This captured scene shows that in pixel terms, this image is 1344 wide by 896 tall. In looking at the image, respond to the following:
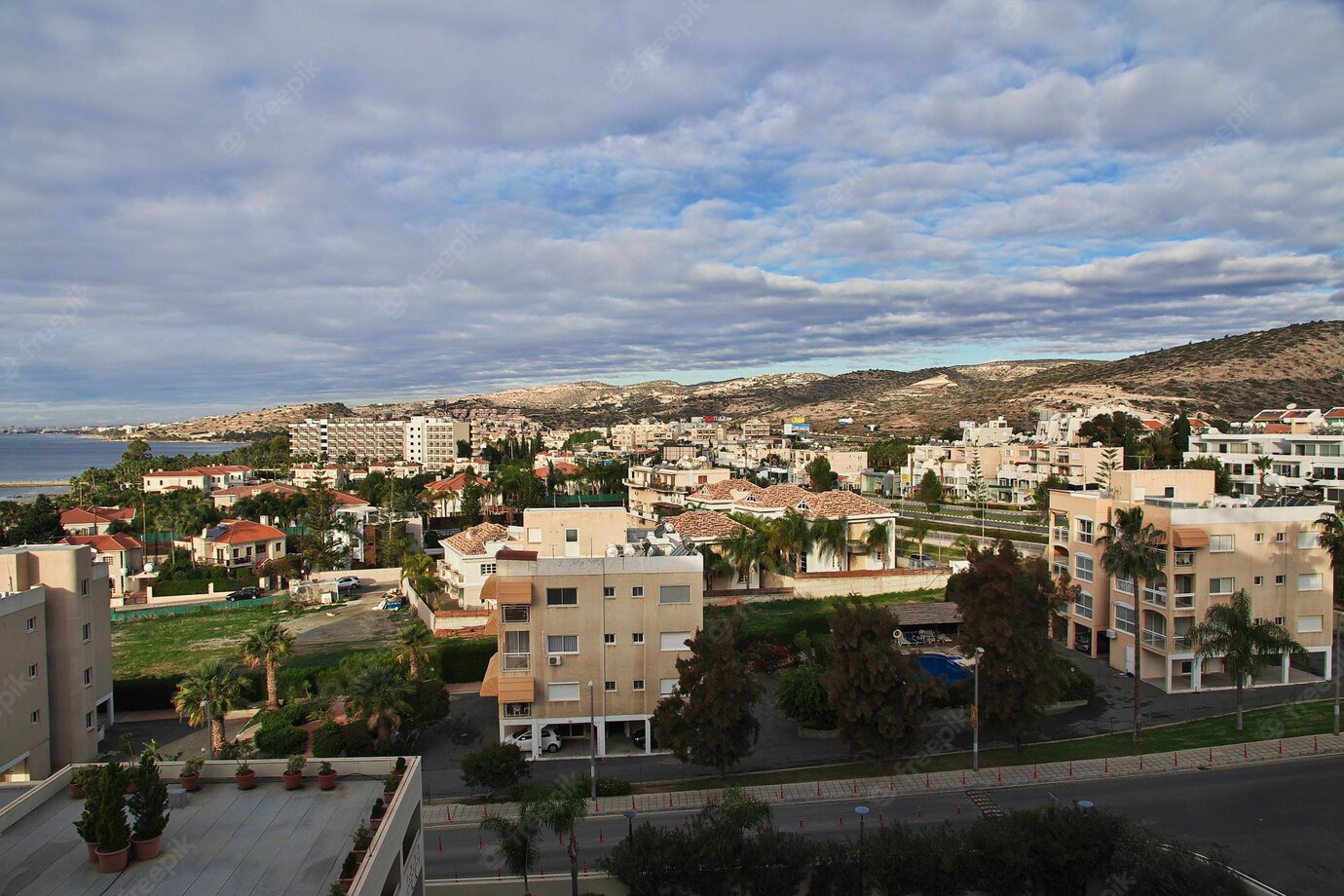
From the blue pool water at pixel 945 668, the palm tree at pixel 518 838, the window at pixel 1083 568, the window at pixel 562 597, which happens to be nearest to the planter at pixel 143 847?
the palm tree at pixel 518 838

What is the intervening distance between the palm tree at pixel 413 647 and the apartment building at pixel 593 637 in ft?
22.1

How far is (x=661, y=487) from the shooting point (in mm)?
97938

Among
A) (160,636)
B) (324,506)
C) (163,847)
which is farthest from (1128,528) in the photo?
(324,506)

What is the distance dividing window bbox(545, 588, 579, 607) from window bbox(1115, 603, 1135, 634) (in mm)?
28376

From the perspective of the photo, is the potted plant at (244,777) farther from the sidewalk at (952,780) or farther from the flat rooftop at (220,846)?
the sidewalk at (952,780)

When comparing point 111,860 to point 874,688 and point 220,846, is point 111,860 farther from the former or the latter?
point 874,688

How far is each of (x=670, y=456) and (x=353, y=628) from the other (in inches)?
4243

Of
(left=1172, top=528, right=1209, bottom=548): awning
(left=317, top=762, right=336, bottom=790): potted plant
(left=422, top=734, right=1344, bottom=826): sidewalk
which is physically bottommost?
(left=422, top=734, right=1344, bottom=826): sidewalk

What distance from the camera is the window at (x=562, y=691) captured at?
110 ft

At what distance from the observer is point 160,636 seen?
54188 mm

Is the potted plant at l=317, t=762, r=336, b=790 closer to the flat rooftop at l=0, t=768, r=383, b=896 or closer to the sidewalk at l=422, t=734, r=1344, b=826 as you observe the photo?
the flat rooftop at l=0, t=768, r=383, b=896

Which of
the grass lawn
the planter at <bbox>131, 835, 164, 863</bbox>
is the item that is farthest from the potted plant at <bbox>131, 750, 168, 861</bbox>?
the grass lawn

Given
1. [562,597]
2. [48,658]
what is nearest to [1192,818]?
[562,597]

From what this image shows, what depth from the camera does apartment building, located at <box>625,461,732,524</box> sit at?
84.2 meters
